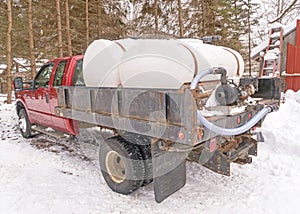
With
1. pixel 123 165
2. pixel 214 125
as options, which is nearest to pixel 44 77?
pixel 123 165

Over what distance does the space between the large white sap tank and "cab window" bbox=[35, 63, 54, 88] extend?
2.04m

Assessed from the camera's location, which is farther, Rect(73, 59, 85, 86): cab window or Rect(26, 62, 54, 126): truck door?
Rect(26, 62, 54, 126): truck door

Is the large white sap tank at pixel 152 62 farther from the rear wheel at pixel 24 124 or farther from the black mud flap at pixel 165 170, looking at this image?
the rear wheel at pixel 24 124

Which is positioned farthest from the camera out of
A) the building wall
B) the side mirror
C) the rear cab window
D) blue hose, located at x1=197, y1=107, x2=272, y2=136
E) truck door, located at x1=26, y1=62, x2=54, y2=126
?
the building wall

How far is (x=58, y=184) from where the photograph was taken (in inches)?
150

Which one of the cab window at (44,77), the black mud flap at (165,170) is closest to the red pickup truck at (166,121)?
the black mud flap at (165,170)

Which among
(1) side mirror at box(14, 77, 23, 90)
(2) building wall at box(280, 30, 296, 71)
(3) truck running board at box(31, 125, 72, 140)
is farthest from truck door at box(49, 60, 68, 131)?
(2) building wall at box(280, 30, 296, 71)

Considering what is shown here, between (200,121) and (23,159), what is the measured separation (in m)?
3.86

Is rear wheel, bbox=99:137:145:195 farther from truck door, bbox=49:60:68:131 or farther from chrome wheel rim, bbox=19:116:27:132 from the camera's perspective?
chrome wheel rim, bbox=19:116:27:132

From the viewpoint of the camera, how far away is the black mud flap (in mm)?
3035

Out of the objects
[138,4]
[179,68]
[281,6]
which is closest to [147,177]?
[179,68]

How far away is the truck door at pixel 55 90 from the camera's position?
16.1 ft

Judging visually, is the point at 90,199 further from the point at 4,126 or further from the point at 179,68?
the point at 4,126

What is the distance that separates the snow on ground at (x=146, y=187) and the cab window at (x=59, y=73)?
1489 mm
